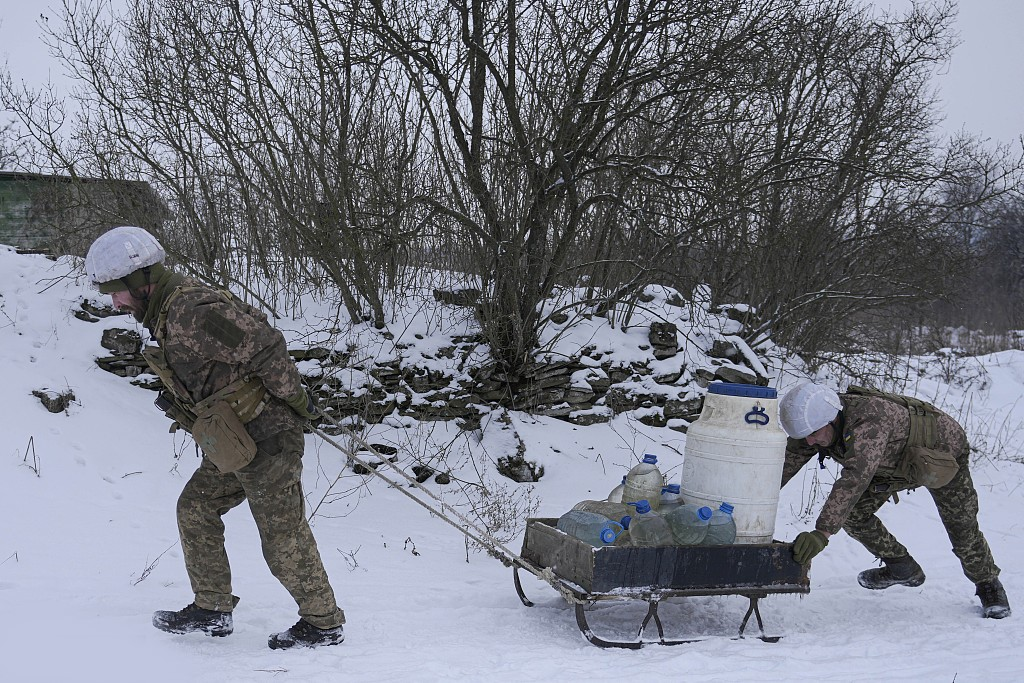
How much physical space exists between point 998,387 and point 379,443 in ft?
43.7

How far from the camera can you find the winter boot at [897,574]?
18.5ft

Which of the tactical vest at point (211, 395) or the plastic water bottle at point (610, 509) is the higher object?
the tactical vest at point (211, 395)

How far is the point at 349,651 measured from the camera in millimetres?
4016

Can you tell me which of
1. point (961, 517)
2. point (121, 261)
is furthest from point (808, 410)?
point (121, 261)

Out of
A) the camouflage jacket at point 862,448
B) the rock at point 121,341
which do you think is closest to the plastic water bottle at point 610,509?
the camouflage jacket at point 862,448

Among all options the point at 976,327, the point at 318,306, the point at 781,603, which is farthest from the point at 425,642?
the point at 976,327

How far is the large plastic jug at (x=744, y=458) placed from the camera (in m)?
4.66

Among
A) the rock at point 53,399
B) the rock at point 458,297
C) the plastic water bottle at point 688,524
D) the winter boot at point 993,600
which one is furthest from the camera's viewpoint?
the rock at point 458,297

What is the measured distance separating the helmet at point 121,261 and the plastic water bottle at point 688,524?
9.98ft

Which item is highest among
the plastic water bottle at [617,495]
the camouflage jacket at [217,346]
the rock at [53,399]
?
the camouflage jacket at [217,346]

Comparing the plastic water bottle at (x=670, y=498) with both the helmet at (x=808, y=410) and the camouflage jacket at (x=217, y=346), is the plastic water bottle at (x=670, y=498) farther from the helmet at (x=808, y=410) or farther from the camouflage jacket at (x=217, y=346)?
the camouflage jacket at (x=217, y=346)

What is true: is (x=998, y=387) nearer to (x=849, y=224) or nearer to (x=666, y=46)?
(x=849, y=224)

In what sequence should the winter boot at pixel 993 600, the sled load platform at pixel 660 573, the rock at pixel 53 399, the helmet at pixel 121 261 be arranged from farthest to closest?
the rock at pixel 53 399, the winter boot at pixel 993 600, the sled load platform at pixel 660 573, the helmet at pixel 121 261

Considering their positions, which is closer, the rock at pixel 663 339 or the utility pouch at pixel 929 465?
the utility pouch at pixel 929 465
